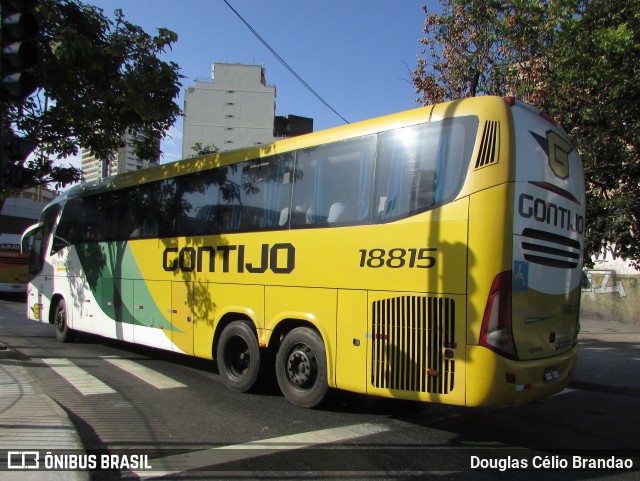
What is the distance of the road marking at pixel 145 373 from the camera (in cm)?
743

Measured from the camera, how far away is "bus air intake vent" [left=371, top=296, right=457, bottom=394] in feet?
15.5

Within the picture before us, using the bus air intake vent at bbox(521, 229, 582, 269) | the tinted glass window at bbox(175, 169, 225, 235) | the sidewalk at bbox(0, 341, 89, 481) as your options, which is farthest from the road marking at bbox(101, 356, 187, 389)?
→ the bus air intake vent at bbox(521, 229, 582, 269)

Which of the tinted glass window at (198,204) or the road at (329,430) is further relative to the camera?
the tinted glass window at (198,204)

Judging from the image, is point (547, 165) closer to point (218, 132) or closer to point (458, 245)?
point (458, 245)

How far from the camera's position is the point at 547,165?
5195mm

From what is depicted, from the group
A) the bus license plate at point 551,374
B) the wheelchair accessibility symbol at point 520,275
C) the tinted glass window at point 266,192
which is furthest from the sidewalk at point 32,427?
the bus license plate at point 551,374

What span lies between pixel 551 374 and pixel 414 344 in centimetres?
143

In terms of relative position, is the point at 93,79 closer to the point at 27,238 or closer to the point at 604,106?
the point at 27,238

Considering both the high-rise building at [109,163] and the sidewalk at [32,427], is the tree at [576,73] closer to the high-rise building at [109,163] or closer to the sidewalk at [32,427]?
the high-rise building at [109,163]

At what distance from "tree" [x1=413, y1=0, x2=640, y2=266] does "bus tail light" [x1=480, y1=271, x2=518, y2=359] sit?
5.19 meters

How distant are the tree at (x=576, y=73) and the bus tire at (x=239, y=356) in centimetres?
662

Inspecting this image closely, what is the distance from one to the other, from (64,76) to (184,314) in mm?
4595

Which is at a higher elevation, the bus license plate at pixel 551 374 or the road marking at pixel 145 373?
the bus license plate at pixel 551 374

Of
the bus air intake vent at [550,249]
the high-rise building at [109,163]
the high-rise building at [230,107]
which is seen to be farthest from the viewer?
the high-rise building at [230,107]
